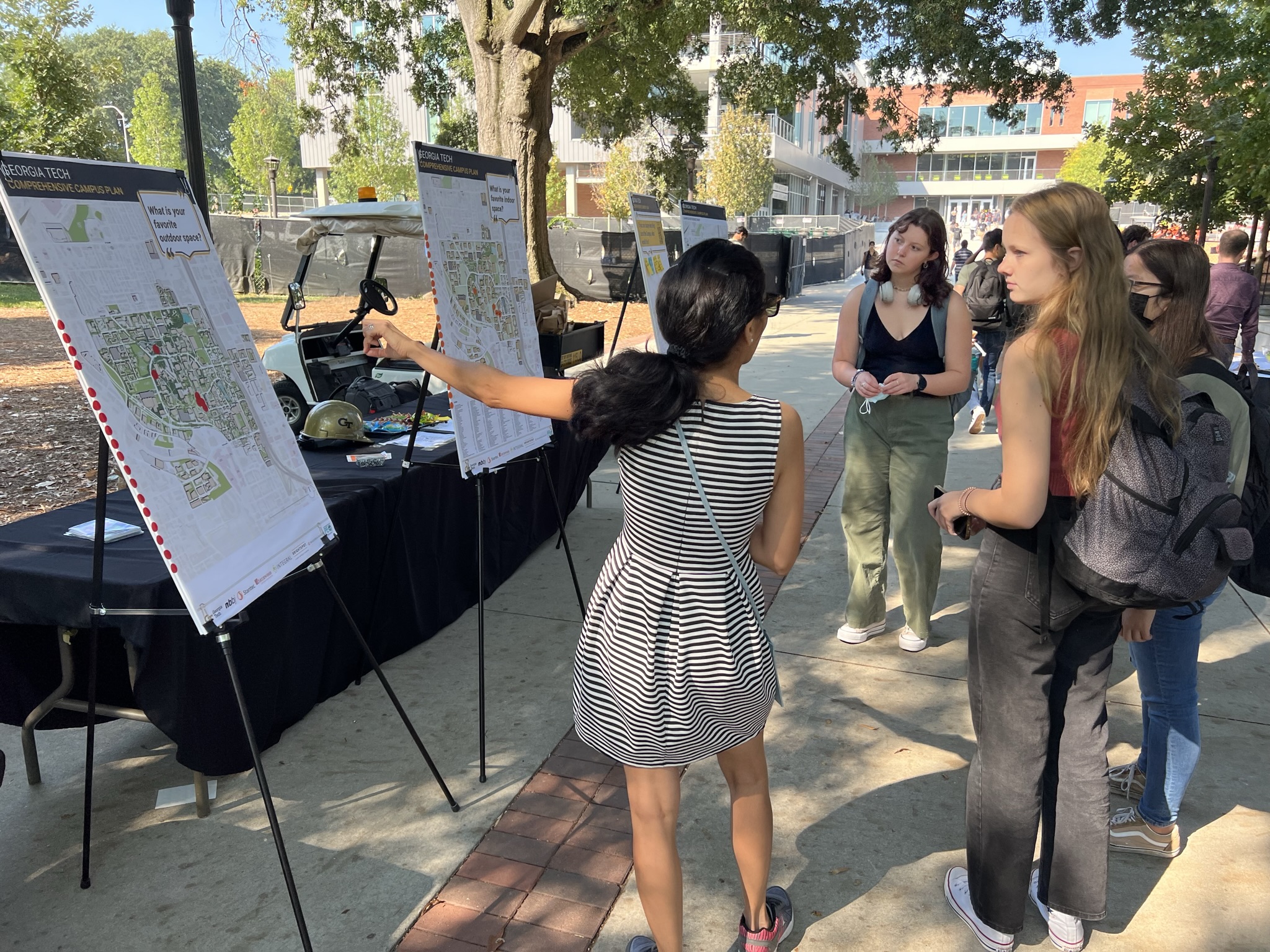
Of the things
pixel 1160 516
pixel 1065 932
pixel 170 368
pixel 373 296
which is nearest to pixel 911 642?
pixel 1065 932

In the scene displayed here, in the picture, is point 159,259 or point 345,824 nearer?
point 159,259

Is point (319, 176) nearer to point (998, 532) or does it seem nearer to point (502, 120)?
point (502, 120)

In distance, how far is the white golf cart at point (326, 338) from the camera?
7.56m

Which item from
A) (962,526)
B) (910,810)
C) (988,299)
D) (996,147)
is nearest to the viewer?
(962,526)

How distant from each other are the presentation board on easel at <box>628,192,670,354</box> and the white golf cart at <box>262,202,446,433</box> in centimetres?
245

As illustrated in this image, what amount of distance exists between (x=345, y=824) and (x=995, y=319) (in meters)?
7.42

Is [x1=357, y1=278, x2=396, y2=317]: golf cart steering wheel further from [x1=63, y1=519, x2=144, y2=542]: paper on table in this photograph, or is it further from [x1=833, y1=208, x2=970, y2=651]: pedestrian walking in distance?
[x1=833, y1=208, x2=970, y2=651]: pedestrian walking in distance

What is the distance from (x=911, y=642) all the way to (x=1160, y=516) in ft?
8.13

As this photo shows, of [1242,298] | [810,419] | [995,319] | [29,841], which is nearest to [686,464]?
[29,841]

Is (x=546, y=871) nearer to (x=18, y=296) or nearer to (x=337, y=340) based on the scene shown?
(x=337, y=340)

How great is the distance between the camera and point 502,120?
1107 cm

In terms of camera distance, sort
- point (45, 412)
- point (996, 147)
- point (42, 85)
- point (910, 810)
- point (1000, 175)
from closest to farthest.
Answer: point (910, 810), point (45, 412), point (42, 85), point (996, 147), point (1000, 175)

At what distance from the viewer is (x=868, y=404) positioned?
13.6 ft

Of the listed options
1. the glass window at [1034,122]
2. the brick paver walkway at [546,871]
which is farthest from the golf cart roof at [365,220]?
the glass window at [1034,122]
